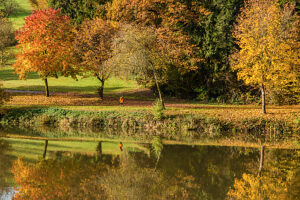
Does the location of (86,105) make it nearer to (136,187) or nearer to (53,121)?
(53,121)

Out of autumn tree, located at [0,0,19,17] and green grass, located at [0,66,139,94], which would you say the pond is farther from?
autumn tree, located at [0,0,19,17]

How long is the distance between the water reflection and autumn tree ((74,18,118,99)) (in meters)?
11.8

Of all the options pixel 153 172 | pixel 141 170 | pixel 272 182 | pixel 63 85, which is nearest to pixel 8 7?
pixel 63 85

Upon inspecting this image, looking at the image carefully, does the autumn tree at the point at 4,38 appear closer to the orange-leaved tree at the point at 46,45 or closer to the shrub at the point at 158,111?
the orange-leaved tree at the point at 46,45

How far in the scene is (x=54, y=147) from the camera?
2508cm

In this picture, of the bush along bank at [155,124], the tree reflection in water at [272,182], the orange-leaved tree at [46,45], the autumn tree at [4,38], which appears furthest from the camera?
the autumn tree at [4,38]

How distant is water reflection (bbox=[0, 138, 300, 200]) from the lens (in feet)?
53.4

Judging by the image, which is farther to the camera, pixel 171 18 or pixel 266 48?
pixel 171 18

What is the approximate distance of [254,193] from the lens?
16.3 meters

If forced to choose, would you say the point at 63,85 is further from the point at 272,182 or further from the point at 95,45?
the point at 272,182

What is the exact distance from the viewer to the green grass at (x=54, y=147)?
23428mm

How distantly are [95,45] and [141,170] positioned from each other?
19.1m

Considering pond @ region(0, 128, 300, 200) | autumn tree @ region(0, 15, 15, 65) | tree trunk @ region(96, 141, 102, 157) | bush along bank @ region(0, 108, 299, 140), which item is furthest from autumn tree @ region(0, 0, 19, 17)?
tree trunk @ region(96, 141, 102, 157)

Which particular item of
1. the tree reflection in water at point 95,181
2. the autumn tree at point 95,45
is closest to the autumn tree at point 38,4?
the autumn tree at point 95,45
